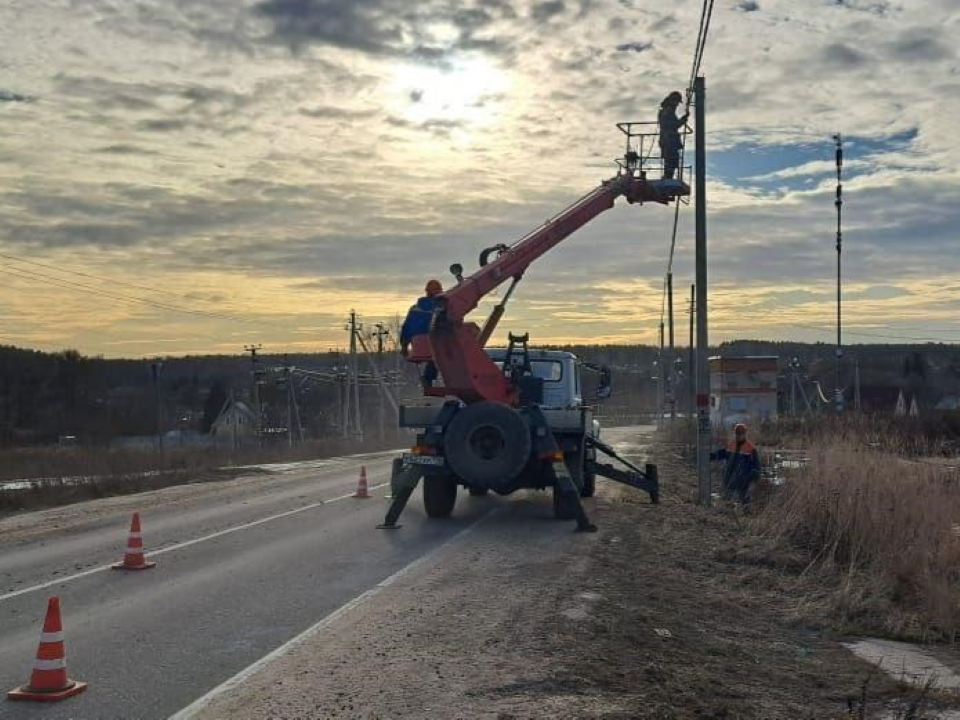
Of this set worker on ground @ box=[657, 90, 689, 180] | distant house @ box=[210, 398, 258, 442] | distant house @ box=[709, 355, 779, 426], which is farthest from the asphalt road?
distant house @ box=[210, 398, 258, 442]

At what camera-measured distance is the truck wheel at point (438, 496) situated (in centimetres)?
1551

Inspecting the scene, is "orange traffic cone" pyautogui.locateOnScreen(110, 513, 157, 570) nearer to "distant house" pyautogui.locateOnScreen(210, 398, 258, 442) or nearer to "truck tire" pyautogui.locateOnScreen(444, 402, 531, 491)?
"truck tire" pyautogui.locateOnScreen(444, 402, 531, 491)

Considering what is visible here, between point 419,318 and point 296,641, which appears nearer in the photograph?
point 296,641

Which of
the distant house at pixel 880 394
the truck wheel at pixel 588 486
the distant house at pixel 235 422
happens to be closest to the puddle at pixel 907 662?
the truck wheel at pixel 588 486

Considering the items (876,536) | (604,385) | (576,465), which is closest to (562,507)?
(576,465)

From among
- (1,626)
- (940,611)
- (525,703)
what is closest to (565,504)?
(940,611)

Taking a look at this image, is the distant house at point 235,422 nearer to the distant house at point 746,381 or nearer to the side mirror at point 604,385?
the distant house at point 746,381

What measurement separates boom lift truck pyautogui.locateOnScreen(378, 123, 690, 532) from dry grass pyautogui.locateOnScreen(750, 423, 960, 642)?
279 centimetres

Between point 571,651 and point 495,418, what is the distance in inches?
301

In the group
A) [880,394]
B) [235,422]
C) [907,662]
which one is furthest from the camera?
[235,422]

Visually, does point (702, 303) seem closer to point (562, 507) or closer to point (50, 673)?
point (562, 507)

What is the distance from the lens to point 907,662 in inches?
291

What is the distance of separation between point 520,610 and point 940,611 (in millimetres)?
3560

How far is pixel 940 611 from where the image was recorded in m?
8.55
